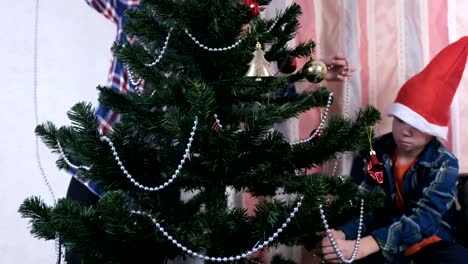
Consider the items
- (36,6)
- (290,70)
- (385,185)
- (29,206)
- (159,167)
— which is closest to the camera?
(29,206)

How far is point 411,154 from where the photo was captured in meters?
1.13

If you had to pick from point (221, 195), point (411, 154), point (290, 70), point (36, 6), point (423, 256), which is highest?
point (36, 6)

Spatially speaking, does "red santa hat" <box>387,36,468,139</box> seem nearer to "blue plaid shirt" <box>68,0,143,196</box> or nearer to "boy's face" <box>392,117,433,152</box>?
"boy's face" <box>392,117,433,152</box>

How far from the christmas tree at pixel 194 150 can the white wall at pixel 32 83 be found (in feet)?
2.19

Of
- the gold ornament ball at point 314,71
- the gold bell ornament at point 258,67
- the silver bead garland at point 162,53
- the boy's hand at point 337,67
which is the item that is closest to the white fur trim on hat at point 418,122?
the boy's hand at point 337,67

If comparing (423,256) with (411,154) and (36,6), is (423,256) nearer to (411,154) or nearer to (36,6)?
(411,154)

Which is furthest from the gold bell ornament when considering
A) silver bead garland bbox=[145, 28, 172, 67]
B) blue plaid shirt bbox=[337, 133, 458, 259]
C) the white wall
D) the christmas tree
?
the white wall

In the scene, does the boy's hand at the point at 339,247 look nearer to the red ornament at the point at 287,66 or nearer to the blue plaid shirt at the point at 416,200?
the blue plaid shirt at the point at 416,200

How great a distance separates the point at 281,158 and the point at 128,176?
0.22 meters

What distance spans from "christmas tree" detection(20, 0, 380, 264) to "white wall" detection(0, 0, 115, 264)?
2.19 feet

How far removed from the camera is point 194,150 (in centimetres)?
66

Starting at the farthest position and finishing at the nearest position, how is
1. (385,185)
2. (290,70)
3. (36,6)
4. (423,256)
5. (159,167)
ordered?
(36,6)
(385,185)
(423,256)
(290,70)
(159,167)

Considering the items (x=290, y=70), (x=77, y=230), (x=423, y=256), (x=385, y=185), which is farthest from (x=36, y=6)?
(x=423, y=256)

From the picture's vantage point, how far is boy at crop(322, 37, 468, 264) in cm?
101
